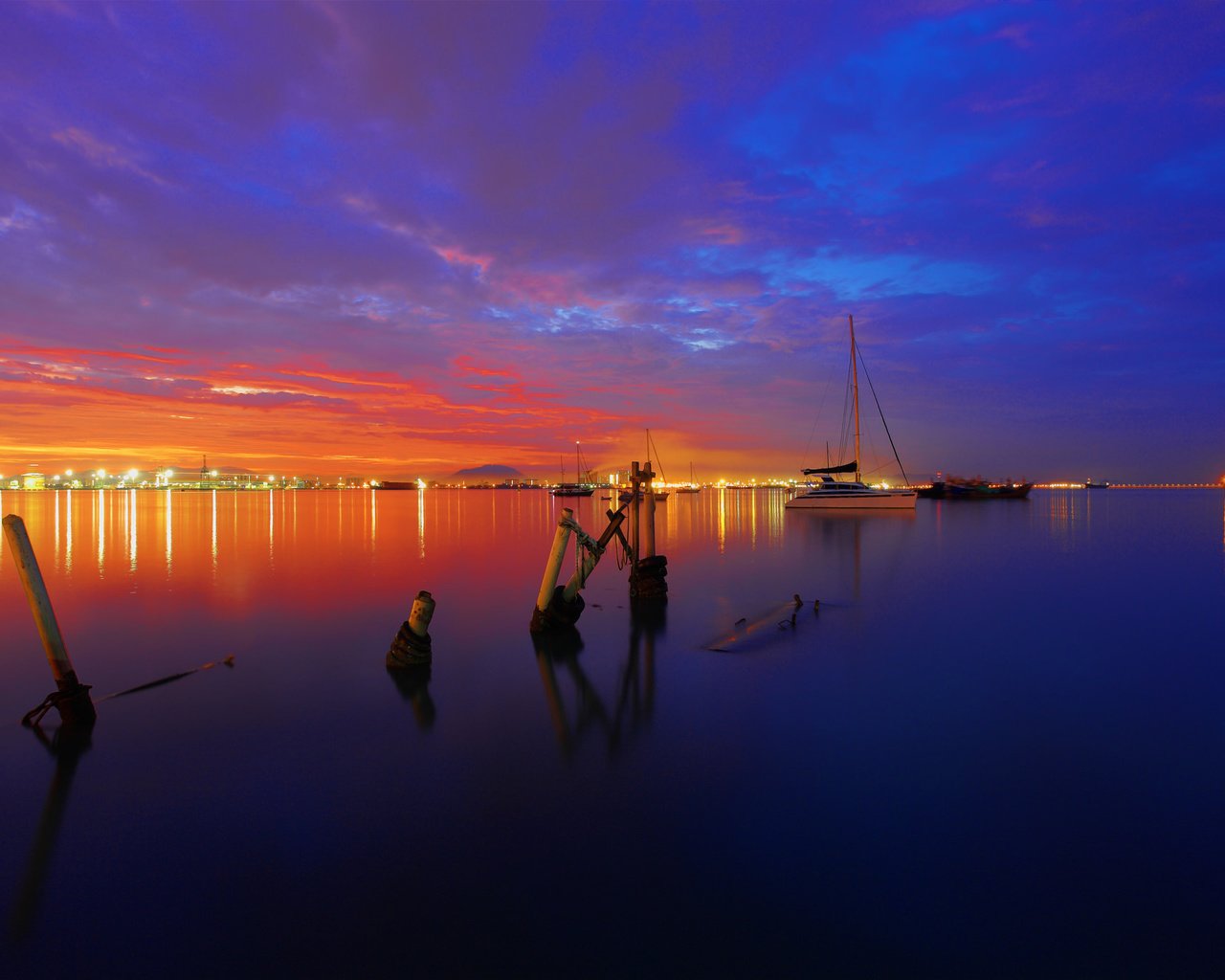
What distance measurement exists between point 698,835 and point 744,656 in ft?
22.6

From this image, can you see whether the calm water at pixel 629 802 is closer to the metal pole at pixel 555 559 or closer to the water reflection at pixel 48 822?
the water reflection at pixel 48 822

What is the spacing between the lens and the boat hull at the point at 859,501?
228 feet

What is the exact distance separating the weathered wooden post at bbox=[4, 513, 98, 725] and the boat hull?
225 feet

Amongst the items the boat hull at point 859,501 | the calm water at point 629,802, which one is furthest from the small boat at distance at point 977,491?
the calm water at point 629,802

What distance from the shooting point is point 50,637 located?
8789 mm

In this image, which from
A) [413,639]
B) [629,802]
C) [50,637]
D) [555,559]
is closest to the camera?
[629,802]

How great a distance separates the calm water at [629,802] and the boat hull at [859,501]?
5583 cm

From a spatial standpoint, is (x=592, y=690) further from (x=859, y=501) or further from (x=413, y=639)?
(x=859, y=501)

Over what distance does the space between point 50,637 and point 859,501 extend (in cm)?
6974

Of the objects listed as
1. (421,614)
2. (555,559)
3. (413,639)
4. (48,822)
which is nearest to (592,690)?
(421,614)

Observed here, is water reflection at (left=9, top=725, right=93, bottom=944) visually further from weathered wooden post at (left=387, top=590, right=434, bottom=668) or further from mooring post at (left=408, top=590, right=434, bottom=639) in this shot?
mooring post at (left=408, top=590, right=434, bottom=639)

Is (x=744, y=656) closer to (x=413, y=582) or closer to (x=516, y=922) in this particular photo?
(x=516, y=922)

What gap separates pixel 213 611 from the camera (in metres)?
17.3

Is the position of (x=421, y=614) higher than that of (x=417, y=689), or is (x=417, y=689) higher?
(x=421, y=614)
